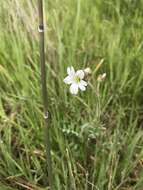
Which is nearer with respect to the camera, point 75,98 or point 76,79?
point 76,79

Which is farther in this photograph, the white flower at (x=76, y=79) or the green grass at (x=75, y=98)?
the green grass at (x=75, y=98)

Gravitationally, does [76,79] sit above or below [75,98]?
below

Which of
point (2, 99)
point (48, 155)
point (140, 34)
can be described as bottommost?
point (48, 155)

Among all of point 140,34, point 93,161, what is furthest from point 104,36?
point 93,161

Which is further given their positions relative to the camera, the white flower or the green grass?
the green grass

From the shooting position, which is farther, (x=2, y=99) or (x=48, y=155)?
(x=2, y=99)

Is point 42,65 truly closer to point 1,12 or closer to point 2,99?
point 2,99

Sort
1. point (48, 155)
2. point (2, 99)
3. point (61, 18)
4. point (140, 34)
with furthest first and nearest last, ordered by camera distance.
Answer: point (61, 18), point (140, 34), point (2, 99), point (48, 155)

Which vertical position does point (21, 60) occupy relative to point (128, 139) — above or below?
above
